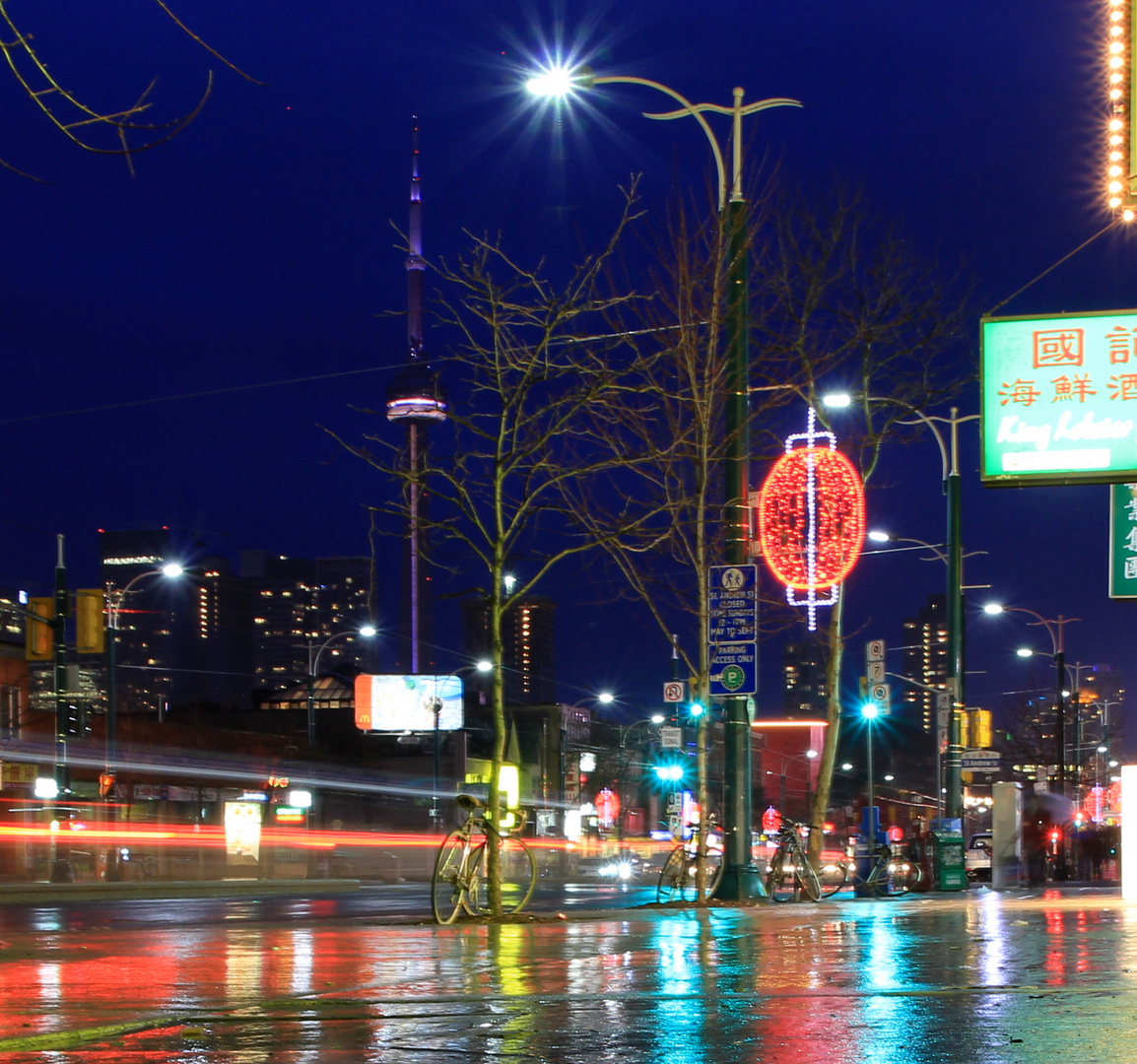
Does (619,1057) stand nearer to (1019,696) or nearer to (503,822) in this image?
(503,822)

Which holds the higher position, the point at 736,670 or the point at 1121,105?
the point at 1121,105

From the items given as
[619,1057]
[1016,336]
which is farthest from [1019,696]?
[619,1057]

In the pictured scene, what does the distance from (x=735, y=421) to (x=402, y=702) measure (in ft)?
214

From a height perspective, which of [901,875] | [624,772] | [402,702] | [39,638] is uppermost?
[39,638]

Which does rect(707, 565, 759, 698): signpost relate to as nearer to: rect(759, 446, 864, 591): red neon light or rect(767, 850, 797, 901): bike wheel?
rect(759, 446, 864, 591): red neon light

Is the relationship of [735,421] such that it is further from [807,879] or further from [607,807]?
[607,807]

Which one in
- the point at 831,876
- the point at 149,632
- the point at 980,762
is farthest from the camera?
the point at 149,632

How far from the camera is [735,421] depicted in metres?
21.0

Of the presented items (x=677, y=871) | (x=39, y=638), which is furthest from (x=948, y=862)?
(x=39, y=638)

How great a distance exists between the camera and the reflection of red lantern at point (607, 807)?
9602 cm

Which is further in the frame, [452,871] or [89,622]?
[89,622]

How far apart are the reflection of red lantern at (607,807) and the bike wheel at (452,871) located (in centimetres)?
8003

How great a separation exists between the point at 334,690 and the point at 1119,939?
9730 centimetres

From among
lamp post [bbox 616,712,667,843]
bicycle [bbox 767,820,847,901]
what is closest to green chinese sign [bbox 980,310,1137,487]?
bicycle [bbox 767,820,847,901]
